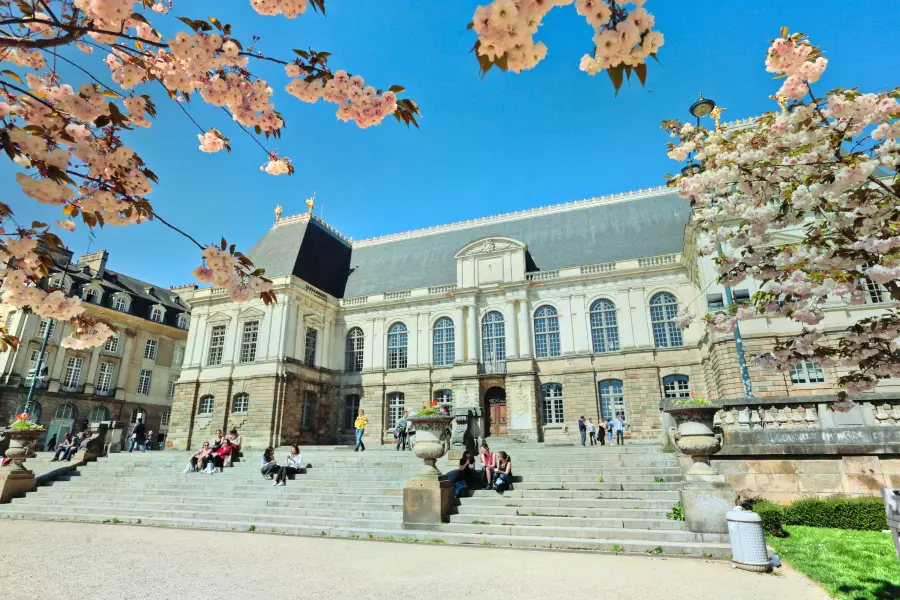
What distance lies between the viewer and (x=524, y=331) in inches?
1075

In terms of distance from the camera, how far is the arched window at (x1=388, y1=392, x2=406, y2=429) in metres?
28.9

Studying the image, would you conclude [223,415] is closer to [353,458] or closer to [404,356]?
[404,356]

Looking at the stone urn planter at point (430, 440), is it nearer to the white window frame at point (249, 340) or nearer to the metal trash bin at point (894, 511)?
the metal trash bin at point (894, 511)

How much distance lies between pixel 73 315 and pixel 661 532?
9.45 metres

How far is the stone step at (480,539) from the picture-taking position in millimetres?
8109

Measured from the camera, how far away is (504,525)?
982 centimetres

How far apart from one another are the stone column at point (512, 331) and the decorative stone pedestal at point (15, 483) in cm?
2075

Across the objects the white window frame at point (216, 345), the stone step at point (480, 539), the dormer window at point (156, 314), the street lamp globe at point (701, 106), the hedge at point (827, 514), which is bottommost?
the stone step at point (480, 539)

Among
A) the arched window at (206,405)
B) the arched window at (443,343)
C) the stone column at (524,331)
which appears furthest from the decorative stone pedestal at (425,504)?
the arched window at (206,405)

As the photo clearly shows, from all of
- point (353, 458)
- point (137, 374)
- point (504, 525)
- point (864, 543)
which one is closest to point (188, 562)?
point (504, 525)

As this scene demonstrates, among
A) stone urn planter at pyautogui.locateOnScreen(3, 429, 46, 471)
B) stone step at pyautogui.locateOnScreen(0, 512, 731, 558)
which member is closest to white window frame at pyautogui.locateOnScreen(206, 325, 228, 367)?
stone urn planter at pyautogui.locateOnScreen(3, 429, 46, 471)

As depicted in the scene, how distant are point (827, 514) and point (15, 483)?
2173 cm

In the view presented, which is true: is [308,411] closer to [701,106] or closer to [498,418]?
[498,418]

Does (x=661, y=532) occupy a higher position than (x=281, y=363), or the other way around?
(x=281, y=363)
